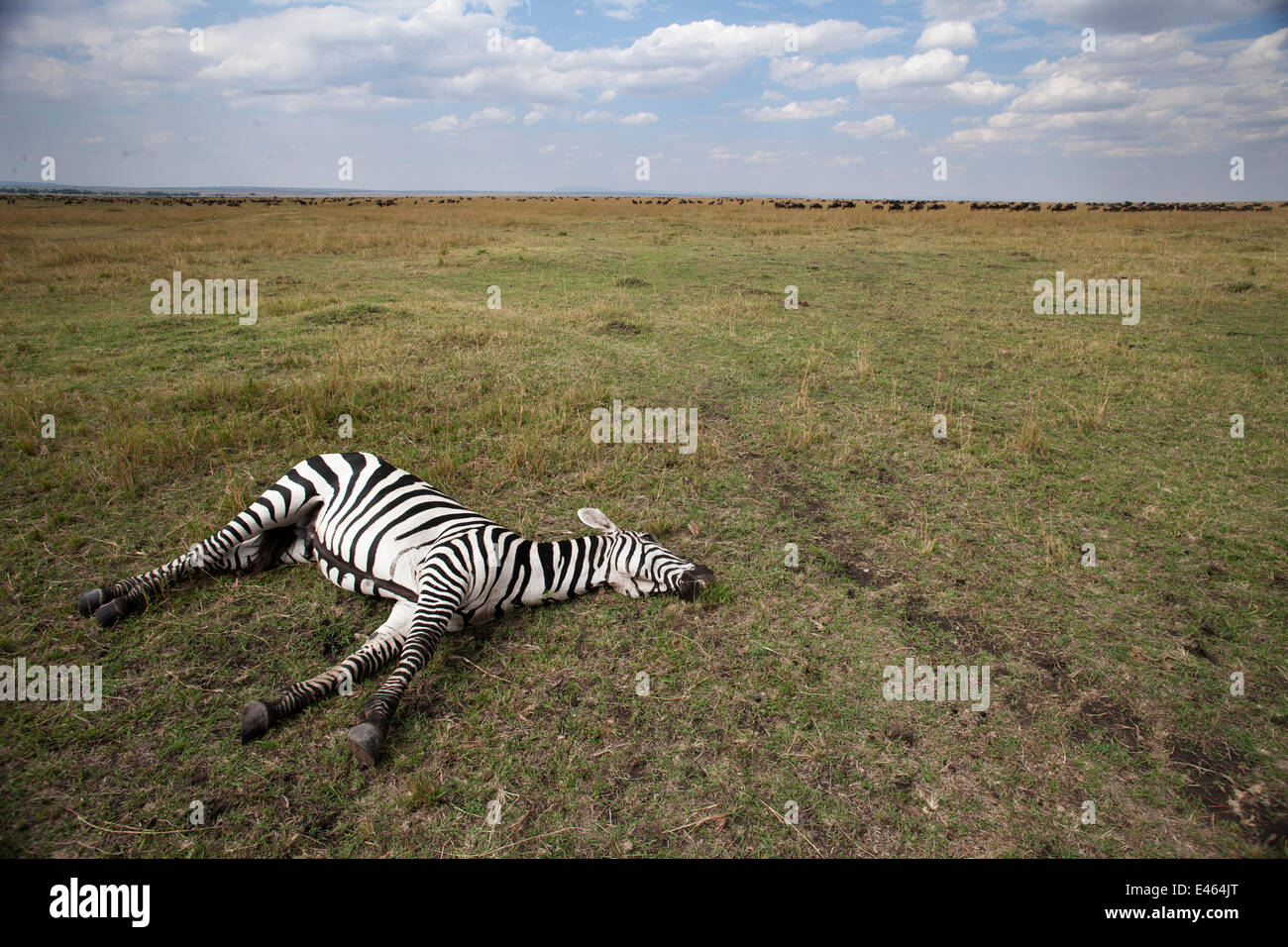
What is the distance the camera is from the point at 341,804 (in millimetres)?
3025

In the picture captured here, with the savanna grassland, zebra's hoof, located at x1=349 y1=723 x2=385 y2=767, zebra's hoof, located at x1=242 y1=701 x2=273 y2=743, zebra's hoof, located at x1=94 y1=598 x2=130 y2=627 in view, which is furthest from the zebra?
zebra's hoof, located at x1=349 y1=723 x2=385 y2=767

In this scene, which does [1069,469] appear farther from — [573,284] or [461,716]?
[573,284]

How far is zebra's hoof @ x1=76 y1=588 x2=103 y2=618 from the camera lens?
4.18 m

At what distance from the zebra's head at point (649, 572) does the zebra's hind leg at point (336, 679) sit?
4.48 feet

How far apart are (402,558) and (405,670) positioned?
92 cm

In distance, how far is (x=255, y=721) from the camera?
333cm

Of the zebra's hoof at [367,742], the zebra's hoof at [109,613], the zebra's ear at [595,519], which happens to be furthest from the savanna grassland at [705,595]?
the zebra's ear at [595,519]

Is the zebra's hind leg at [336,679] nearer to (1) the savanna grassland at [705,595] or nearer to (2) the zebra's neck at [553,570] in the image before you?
(1) the savanna grassland at [705,595]

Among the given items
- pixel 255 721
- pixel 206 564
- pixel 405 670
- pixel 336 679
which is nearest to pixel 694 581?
pixel 405 670

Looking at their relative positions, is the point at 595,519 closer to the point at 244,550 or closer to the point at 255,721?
the point at 255,721

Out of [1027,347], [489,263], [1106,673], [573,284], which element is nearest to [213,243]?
[489,263]

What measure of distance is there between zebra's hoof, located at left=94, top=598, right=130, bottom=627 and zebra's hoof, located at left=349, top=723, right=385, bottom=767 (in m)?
2.12

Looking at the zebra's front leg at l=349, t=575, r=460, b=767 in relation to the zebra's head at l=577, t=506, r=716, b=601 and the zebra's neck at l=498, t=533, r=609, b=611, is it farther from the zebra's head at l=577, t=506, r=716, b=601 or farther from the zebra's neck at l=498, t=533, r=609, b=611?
the zebra's head at l=577, t=506, r=716, b=601

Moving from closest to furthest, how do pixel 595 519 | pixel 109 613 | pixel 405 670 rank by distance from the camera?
pixel 405 670 → pixel 109 613 → pixel 595 519
